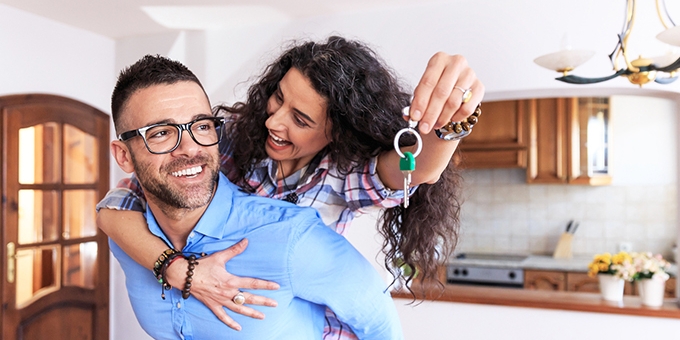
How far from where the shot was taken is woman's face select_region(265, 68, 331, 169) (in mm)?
1467

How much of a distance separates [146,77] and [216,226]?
1.24 ft

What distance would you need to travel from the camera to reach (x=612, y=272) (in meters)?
3.71

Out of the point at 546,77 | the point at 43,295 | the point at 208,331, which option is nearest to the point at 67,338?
the point at 43,295

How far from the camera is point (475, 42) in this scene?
365 centimetres

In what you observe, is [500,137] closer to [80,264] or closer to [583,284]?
[583,284]

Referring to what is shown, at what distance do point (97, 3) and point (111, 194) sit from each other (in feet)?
7.78

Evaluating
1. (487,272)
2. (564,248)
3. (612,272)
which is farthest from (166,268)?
(564,248)

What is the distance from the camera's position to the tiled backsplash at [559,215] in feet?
18.0

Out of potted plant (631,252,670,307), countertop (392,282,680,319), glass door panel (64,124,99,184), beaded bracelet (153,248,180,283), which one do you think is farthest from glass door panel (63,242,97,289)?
potted plant (631,252,670,307)

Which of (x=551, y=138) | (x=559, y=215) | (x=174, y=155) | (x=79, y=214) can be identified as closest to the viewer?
(x=174, y=155)

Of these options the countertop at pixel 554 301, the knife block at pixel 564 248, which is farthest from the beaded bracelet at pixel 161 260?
the knife block at pixel 564 248

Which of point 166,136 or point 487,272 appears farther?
point 487,272

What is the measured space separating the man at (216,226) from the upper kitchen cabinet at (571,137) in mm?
4371

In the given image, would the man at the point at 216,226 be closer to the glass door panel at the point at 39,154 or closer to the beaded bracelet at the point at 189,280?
the beaded bracelet at the point at 189,280
